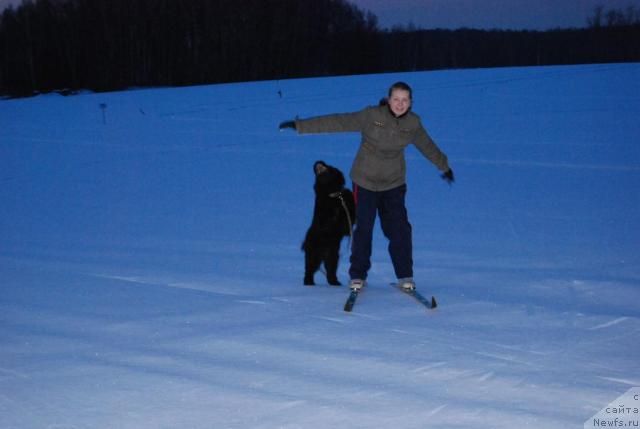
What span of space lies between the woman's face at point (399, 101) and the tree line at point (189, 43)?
33551mm

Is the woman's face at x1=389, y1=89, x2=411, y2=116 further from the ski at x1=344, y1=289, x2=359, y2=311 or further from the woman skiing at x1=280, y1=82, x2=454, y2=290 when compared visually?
the ski at x1=344, y1=289, x2=359, y2=311

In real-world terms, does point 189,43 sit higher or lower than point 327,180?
higher

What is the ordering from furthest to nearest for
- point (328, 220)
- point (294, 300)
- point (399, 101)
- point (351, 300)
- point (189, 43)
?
point (189, 43), point (328, 220), point (294, 300), point (351, 300), point (399, 101)

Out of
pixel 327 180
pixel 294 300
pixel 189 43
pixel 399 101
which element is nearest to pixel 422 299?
pixel 294 300

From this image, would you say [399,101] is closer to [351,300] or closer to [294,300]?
[351,300]

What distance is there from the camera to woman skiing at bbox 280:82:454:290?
456cm

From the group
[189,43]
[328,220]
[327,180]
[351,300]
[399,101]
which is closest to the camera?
[399,101]

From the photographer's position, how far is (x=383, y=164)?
4.66 metres

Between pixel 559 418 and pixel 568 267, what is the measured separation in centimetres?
287

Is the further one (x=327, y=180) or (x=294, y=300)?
(x=327, y=180)

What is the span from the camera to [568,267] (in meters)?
5.62

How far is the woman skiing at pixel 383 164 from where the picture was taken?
4562mm

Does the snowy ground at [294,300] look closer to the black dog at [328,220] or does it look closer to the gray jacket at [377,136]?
the black dog at [328,220]

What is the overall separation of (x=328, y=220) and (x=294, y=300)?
1.93 ft
